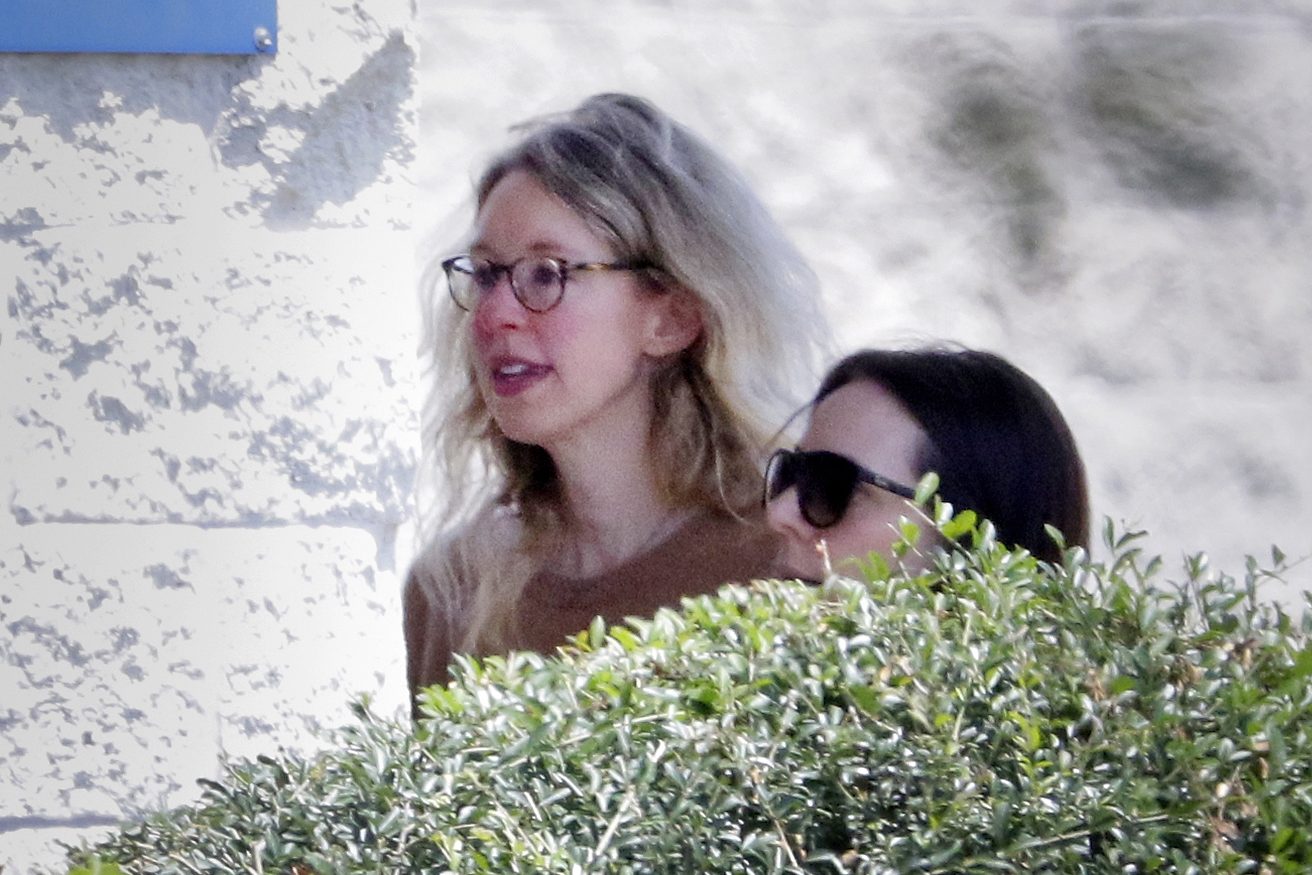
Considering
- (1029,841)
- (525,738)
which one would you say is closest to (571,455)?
(525,738)

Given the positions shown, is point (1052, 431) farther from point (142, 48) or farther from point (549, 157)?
point (142, 48)

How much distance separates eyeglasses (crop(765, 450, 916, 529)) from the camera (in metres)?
2.00

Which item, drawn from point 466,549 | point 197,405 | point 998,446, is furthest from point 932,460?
point 197,405

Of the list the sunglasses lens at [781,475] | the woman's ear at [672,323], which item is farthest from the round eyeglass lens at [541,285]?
the sunglasses lens at [781,475]

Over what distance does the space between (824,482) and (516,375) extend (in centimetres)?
51

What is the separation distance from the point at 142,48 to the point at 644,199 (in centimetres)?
72

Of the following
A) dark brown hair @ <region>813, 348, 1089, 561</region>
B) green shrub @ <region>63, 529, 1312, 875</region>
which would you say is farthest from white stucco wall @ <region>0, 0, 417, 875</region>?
green shrub @ <region>63, 529, 1312, 875</region>

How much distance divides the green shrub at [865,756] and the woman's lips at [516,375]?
103cm

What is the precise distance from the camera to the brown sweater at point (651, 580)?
2.37m

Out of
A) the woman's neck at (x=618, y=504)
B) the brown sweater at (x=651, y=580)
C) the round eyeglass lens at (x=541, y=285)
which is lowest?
the brown sweater at (x=651, y=580)

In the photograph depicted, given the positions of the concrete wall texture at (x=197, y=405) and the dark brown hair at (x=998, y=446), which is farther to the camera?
the concrete wall texture at (x=197, y=405)

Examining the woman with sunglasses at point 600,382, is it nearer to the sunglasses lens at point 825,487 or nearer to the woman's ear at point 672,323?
the woman's ear at point 672,323

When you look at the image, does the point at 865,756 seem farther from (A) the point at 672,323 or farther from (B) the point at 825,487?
(A) the point at 672,323

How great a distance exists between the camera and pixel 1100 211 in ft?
8.80
